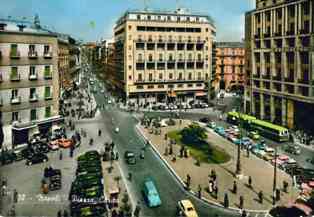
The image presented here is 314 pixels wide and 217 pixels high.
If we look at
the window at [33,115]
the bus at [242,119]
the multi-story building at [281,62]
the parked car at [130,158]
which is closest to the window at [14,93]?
the window at [33,115]

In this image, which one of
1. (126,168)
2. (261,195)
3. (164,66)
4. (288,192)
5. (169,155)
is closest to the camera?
(261,195)

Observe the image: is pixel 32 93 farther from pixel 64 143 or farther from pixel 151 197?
pixel 151 197

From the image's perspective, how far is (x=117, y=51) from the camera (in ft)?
98.2

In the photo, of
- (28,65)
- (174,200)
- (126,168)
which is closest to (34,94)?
(28,65)

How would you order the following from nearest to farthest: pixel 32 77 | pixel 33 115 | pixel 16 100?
1. pixel 16 100
2. pixel 33 115
3. pixel 32 77

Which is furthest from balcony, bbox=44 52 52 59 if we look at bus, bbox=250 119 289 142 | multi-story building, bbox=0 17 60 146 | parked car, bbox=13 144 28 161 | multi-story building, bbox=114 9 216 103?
bus, bbox=250 119 289 142

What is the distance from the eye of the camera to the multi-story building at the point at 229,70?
113 ft

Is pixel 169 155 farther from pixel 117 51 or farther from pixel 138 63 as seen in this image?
pixel 117 51

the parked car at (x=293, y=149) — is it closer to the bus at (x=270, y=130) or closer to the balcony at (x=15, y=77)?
the bus at (x=270, y=130)

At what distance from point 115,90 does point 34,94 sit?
9.32m

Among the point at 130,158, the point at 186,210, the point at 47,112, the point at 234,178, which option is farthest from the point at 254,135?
the point at 186,210

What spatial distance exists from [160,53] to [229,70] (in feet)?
33.0

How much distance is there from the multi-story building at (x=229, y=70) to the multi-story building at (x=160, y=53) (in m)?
2.39

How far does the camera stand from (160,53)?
92.3 feet
